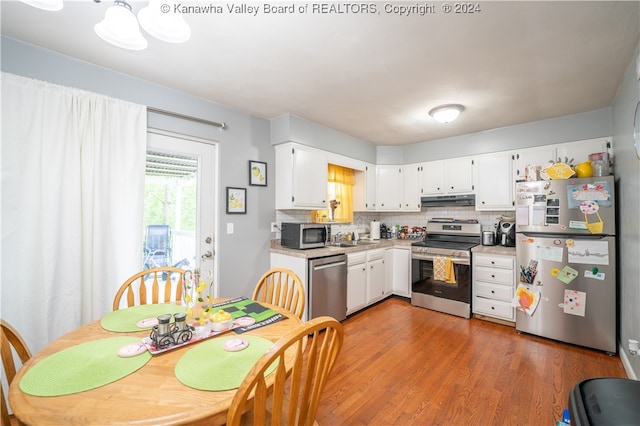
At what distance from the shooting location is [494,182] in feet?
11.7

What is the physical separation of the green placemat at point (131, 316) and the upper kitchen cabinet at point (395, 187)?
11.6ft

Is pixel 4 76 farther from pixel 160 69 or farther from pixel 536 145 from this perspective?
pixel 536 145

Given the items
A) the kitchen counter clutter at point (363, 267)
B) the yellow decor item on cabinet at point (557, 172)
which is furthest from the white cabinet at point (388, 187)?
the yellow decor item on cabinet at point (557, 172)

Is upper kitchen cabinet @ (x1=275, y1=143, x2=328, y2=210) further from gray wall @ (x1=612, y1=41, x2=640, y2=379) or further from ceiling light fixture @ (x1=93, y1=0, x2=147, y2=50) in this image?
gray wall @ (x1=612, y1=41, x2=640, y2=379)

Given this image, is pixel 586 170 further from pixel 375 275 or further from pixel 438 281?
pixel 375 275

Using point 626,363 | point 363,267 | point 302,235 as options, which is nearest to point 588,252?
point 626,363

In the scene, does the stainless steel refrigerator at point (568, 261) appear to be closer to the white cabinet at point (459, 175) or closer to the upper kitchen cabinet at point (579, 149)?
the upper kitchen cabinet at point (579, 149)

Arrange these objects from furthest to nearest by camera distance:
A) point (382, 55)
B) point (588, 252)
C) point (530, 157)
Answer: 1. point (530, 157)
2. point (588, 252)
3. point (382, 55)

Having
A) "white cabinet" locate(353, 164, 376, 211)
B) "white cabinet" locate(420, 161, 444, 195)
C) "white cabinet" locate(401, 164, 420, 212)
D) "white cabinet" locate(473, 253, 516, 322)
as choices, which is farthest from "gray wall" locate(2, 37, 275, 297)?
"white cabinet" locate(473, 253, 516, 322)

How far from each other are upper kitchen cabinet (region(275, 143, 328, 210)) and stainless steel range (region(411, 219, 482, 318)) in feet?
5.34

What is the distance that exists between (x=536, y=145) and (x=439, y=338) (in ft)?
8.52

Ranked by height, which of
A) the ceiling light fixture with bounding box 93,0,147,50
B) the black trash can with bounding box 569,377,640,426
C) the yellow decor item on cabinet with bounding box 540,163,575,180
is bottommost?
the black trash can with bounding box 569,377,640,426

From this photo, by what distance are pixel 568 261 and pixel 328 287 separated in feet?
7.85

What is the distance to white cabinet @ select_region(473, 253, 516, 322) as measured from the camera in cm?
312
